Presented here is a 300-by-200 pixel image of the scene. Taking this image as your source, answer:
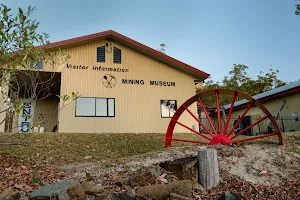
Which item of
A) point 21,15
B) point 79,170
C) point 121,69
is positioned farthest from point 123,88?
point 21,15

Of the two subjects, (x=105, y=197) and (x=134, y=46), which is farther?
(x=134, y=46)

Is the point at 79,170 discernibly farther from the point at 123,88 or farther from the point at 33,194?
the point at 123,88

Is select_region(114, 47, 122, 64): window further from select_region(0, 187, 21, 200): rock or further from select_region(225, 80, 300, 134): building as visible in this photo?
select_region(0, 187, 21, 200): rock

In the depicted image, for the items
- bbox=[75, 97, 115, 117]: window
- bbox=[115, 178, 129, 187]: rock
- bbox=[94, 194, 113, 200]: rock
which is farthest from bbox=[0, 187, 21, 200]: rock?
bbox=[75, 97, 115, 117]: window

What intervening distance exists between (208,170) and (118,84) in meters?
11.1

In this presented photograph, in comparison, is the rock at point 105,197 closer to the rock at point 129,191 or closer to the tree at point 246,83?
the rock at point 129,191

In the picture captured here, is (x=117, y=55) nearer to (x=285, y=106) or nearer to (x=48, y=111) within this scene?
(x=48, y=111)

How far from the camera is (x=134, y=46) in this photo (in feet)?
54.9

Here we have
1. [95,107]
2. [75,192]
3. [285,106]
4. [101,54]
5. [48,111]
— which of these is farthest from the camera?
[285,106]

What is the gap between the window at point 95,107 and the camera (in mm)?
15297

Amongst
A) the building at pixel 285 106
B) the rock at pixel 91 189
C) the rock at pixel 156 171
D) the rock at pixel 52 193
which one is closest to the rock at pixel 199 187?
the rock at pixel 156 171

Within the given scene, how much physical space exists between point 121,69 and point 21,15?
1102 cm

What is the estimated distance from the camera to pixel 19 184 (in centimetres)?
535

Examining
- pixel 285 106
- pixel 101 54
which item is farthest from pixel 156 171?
pixel 285 106
